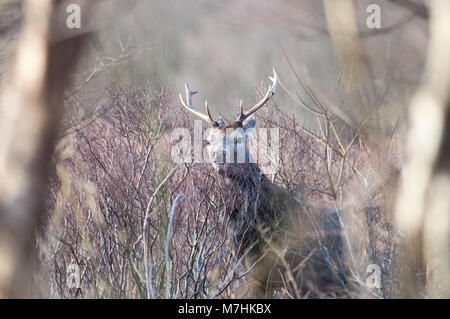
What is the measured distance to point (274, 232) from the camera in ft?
15.2

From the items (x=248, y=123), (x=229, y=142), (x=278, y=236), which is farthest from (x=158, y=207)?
(x=248, y=123)

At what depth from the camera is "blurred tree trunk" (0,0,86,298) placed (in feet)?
6.81

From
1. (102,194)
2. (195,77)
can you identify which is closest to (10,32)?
(102,194)

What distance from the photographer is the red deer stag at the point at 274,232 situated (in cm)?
447

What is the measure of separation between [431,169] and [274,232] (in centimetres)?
280

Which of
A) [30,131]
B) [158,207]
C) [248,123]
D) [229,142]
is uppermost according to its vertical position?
[248,123]

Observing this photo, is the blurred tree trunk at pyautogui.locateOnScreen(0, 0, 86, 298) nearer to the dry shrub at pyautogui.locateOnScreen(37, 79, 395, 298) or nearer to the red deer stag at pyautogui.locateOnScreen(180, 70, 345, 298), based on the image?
the dry shrub at pyautogui.locateOnScreen(37, 79, 395, 298)

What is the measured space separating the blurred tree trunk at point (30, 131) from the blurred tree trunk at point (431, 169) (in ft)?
4.69

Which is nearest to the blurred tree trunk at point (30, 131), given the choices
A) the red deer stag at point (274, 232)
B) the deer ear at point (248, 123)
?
the red deer stag at point (274, 232)

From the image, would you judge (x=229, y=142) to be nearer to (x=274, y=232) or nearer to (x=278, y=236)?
(x=278, y=236)

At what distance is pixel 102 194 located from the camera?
16.7 feet

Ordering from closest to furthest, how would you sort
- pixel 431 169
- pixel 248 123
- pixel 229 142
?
pixel 431 169 → pixel 229 142 → pixel 248 123

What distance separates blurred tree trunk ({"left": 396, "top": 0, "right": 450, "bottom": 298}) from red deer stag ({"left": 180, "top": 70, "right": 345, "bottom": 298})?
2.00 meters
